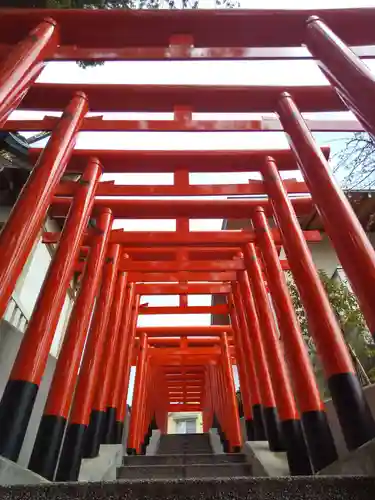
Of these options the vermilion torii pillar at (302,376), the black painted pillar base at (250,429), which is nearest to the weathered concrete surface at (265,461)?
the vermilion torii pillar at (302,376)

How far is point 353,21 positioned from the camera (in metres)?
3.43

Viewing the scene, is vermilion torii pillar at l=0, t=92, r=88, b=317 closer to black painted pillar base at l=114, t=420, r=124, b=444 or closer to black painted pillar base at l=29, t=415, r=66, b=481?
black painted pillar base at l=29, t=415, r=66, b=481

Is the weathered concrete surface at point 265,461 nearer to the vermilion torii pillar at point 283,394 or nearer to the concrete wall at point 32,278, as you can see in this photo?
the vermilion torii pillar at point 283,394

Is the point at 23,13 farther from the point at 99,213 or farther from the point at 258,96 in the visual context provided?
the point at 99,213

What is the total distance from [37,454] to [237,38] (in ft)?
12.6

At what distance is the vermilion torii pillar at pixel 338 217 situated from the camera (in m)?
2.26

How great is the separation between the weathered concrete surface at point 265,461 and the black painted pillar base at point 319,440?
1.09 meters

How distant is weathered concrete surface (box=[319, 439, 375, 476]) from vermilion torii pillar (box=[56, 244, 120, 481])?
2567mm

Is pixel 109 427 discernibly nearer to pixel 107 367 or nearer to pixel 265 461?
pixel 107 367

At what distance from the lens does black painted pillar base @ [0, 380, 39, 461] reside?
258 cm

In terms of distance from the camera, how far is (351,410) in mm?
2457

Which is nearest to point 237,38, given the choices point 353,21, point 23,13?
point 353,21

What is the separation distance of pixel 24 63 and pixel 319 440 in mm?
3572

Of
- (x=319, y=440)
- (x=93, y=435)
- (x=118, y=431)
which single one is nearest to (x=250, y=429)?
(x=118, y=431)
